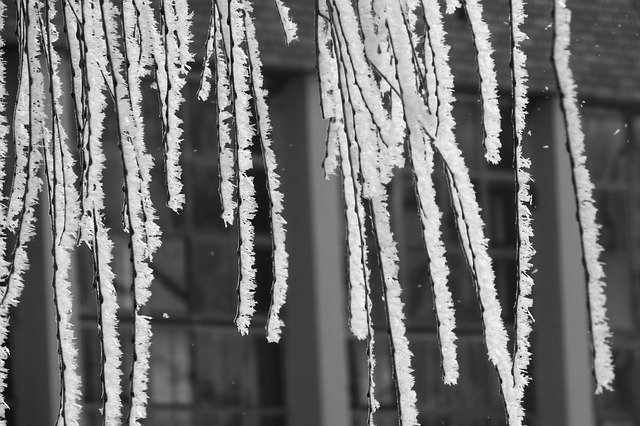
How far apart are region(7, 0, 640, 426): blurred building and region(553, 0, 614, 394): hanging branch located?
3514 millimetres

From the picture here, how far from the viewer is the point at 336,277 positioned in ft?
18.4

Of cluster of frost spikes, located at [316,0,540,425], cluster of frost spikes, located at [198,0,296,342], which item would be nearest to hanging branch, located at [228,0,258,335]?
cluster of frost spikes, located at [198,0,296,342]

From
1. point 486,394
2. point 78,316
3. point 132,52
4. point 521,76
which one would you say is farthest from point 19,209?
point 486,394

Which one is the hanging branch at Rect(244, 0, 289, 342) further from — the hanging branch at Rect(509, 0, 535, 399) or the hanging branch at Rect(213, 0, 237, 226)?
the hanging branch at Rect(509, 0, 535, 399)

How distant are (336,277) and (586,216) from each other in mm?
4268

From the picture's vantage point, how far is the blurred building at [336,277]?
5363 millimetres

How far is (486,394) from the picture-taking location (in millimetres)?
6387

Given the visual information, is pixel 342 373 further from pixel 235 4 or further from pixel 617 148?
pixel 235 4

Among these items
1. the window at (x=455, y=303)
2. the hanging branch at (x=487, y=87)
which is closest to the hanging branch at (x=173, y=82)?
the hanging branch at (x=487, y=87)

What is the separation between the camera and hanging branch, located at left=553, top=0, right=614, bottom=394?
51.9 inches

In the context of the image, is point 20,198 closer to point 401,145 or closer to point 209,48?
point 209,48

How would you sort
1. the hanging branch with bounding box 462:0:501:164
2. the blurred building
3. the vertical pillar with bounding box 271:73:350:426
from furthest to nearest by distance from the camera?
the vertical pillar with bounding box 271:73:350:426 → the blurred building → the hanging branch with bounding box 462:0:501:164

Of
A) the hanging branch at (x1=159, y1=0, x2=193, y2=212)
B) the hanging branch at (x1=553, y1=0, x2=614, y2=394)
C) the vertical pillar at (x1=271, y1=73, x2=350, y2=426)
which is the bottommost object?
the hanging branch at (x1=553, y1=0, x2=614, y2=394)

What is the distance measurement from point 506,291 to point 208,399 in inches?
71.1
